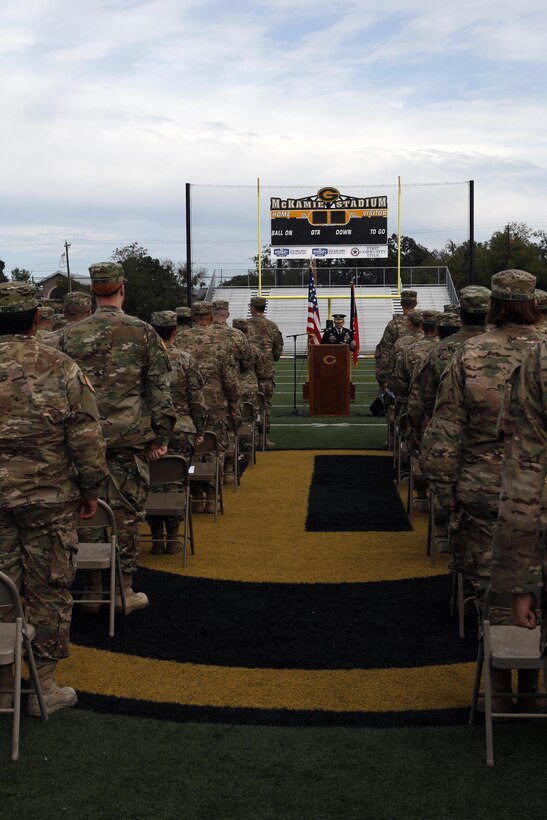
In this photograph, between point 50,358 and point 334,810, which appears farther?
point 50,358

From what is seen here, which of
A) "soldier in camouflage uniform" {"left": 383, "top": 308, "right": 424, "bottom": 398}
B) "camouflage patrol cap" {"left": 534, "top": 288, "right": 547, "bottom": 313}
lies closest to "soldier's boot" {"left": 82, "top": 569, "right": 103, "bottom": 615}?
"camouflage patrol cap" {"left": 534, "top": 288, "right": 547, "bottom": 313}

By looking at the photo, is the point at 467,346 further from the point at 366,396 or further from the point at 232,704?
the point at 366,396

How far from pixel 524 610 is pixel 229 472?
29.5ft

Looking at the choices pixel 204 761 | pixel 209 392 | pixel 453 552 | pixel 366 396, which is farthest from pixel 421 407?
pixel 366 396

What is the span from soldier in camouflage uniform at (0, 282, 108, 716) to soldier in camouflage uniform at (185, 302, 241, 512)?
6.05m

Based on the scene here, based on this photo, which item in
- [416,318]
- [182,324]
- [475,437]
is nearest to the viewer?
[475,437]

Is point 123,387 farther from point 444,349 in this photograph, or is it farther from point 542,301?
point 542,301

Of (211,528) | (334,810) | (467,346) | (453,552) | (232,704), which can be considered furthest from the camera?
(211,528)

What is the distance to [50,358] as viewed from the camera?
196 inches

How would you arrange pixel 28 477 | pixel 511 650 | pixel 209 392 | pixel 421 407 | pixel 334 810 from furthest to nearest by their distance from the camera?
pixel 209 392, pixel 421 407, pixel 28 477, pixel 511 650, pixel 334 810

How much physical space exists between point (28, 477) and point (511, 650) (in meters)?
2.28

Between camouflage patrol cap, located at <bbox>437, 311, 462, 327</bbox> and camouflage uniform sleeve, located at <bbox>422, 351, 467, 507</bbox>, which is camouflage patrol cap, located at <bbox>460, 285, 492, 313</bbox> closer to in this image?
camouflage uniform sleeve, located at <bbox>422, 351, 467, 507</bbox>

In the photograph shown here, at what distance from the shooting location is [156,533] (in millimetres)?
9086

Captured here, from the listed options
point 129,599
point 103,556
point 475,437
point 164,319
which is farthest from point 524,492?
point 164,319
